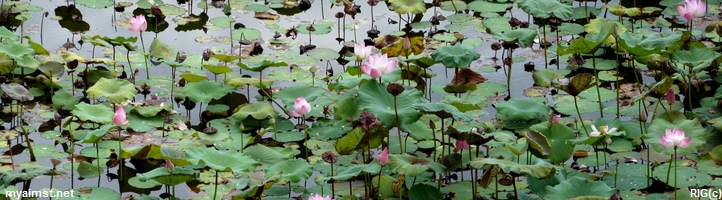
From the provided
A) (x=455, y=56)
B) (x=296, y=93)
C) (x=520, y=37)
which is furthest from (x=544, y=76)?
(x=296, y=93)

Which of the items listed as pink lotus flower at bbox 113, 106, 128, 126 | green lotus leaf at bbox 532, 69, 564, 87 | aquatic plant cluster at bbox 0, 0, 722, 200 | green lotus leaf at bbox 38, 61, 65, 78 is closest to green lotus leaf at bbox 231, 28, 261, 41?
aquatic plant cluster at bbox 0, 0, 722, 200

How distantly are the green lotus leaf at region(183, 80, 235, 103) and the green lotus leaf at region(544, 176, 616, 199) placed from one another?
1815 millimetres

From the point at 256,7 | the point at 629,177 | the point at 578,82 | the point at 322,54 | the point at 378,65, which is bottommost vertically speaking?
the point at 629,177

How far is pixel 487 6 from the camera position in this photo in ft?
19.8

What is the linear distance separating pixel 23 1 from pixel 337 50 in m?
2.23

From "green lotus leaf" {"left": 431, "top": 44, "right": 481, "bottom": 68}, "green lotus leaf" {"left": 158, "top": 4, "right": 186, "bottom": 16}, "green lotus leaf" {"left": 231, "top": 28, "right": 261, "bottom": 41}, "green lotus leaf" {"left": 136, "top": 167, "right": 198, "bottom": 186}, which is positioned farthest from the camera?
"green lotus leaf" {"left": 158, "top": 4, "right": 186, "bottom": 16}

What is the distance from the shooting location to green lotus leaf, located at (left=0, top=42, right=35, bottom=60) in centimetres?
447

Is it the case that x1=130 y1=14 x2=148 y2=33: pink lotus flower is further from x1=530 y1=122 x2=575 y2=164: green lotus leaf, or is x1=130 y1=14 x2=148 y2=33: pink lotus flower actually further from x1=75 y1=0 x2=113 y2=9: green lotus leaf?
x1=530 y1=122 x2=575 y2=164: green lotus leaf

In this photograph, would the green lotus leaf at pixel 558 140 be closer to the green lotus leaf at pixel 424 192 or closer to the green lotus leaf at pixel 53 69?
the green lotus leaf at pixel 424 192

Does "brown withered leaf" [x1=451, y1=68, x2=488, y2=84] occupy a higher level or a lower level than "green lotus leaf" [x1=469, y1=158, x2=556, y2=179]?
lower

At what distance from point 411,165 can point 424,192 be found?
241 millimetres

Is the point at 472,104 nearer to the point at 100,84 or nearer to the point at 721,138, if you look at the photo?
the point at 721,138

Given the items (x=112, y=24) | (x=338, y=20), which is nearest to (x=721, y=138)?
(x=338, y=20)

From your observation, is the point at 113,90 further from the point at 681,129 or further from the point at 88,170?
the point at 681,129
